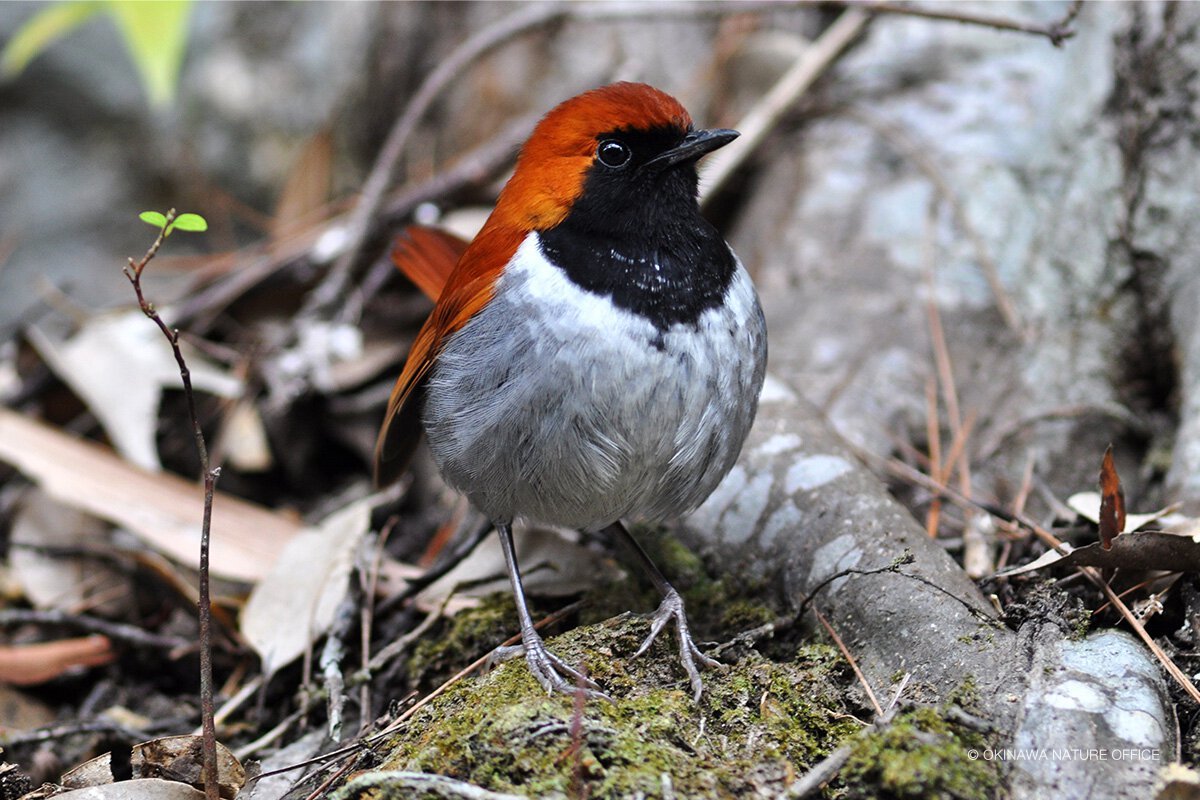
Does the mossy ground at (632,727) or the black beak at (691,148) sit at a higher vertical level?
the black beak at (691,148)

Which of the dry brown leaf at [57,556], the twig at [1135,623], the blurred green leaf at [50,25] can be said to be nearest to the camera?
the twig at [1135,623]

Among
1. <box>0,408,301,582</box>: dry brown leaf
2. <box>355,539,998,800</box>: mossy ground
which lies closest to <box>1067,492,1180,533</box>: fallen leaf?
<box>355,539,998,800</box>: mossy ground

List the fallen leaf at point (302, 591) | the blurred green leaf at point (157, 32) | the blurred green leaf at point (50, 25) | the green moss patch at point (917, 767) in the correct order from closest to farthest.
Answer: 1. the green moss patch at point (917, 767)
2. the fallen leaf at point (302, 591)
3. the blurred green leaf at point (157, 32)
4. the blurred green leaf at point (50, 25)

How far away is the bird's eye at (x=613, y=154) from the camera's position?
2834 mm

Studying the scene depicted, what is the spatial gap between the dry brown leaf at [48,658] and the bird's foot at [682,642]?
77.7 inches

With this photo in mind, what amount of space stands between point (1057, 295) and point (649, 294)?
2.14 m

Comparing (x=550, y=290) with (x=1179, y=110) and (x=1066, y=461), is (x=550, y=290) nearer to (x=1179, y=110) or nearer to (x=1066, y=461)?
(x=1066, y=461)

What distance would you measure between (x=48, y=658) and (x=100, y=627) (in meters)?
0.20

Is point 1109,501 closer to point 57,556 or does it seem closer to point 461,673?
point 461,673

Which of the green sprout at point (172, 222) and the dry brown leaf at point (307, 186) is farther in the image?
the dry brown leaf at point (307, 186)

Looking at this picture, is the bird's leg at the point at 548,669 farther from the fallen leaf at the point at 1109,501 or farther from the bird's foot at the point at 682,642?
the fallen leaf at the point at 1109,501

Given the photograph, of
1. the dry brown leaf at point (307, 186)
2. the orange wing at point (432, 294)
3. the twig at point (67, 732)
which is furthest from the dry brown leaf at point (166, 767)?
the dry brown leaf at point (307, 186)

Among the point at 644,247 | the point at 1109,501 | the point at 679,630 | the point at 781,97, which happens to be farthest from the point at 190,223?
the point at 781,97

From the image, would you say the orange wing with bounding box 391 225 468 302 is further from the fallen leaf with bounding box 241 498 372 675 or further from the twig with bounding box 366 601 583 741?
the twig with bounding box 366 601 583 741
